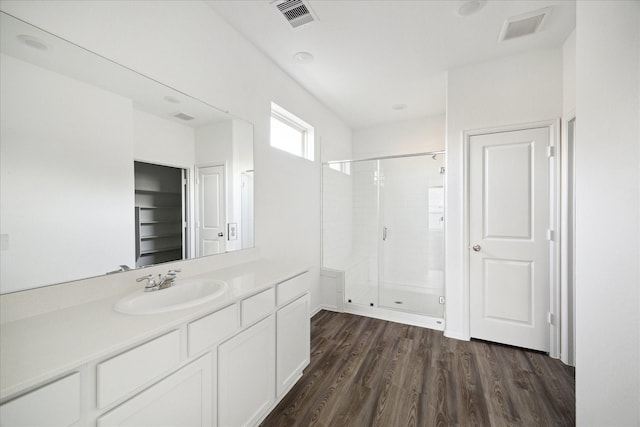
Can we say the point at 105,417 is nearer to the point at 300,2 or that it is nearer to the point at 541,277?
the point at 300,2

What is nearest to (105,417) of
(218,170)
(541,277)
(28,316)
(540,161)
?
(28,316)

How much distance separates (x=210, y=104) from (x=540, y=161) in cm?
285

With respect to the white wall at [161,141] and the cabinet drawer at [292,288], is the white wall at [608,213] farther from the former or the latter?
the white wall at [161,141]

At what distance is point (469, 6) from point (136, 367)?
2.76 meters

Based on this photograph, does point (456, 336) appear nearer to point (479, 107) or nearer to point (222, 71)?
point (479, 107)

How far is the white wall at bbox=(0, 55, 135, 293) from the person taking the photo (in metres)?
1.01

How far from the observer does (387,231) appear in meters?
3.63

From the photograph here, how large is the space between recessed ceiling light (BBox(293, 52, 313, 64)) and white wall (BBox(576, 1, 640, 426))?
1853 mm

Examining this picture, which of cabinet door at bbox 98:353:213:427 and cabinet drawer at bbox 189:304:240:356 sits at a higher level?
cabinet drawer at bbox 189:304:240:356

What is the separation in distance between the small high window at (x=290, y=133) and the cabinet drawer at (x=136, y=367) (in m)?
1.96

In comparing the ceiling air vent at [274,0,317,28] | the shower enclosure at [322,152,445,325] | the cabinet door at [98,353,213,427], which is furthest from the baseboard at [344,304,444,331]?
the ceiling air vent at [274,0,317,28]

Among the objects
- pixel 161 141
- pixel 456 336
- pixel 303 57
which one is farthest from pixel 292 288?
pixel 303 57

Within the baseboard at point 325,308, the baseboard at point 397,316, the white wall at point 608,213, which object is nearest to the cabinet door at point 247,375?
the white wall at point 608,213

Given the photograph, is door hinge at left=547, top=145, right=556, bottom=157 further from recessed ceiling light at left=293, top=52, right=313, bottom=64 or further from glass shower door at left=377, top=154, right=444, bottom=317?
recessed ceiling light at left=293, top=52, right=313, bottom=64
